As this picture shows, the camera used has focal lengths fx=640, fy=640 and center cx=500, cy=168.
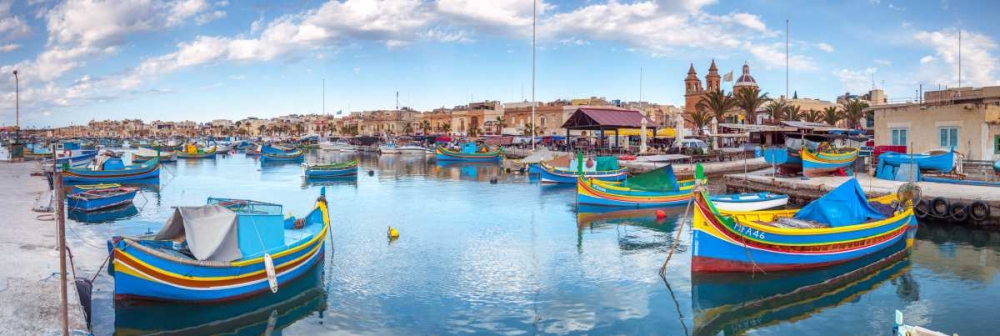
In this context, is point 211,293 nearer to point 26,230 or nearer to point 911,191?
point 26,230

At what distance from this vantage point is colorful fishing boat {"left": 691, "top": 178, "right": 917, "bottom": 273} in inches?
604

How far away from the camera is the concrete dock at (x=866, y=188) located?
889 inches

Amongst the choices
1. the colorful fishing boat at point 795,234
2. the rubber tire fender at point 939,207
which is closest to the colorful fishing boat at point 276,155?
the colorful fishing boat at point 795,234

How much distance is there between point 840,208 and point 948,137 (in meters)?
19.0

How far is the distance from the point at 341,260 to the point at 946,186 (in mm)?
24025

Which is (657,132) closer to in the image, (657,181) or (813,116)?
(813,116)

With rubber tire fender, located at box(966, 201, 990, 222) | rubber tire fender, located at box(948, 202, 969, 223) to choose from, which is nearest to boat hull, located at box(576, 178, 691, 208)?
rubber tire fender, located at box(948, 202, 969, 223)

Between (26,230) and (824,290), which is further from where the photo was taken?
(26,230)

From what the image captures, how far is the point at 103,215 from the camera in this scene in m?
27.6

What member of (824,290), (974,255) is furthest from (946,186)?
(824,290)

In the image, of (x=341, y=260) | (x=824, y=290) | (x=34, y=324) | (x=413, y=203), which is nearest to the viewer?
(x=34, y=324)

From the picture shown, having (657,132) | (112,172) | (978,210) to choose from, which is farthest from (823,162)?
(112,172)

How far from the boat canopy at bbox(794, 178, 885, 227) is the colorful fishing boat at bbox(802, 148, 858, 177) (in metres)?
14.4

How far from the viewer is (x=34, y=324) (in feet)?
34.0
